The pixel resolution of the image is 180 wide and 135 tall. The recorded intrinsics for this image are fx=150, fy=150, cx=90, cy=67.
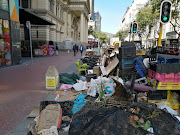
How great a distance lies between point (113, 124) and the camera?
2207mm

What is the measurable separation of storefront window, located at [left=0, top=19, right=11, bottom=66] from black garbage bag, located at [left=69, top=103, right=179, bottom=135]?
959 cm

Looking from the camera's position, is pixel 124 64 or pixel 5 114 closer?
pixel 5 114

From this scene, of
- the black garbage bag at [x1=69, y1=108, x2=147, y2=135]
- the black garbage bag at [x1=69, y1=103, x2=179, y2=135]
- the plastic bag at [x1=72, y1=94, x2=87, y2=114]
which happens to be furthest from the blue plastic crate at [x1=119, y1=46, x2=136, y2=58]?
the black garbage bag at [x1=69, y1=108, x2=147, y2=135]

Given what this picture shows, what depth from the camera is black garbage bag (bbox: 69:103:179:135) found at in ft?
7.08

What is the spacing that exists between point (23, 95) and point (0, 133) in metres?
2.06

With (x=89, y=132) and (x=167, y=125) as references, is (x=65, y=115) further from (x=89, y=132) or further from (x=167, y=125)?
(x=167, y=125)

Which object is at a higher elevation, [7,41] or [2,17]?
[2,17]

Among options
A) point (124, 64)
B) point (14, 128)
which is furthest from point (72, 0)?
point (14, 128)

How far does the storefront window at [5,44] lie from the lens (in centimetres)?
999

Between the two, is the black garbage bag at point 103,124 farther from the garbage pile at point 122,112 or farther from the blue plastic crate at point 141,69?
the blue plastic crate at point 141,69

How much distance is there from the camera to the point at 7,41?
10.2 m

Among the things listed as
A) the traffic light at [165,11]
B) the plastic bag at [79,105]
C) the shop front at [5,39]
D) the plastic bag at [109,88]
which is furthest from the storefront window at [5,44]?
the traffic light at [165,11]

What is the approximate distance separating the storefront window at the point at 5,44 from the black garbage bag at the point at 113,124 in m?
9.59

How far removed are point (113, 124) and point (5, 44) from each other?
1034cm
